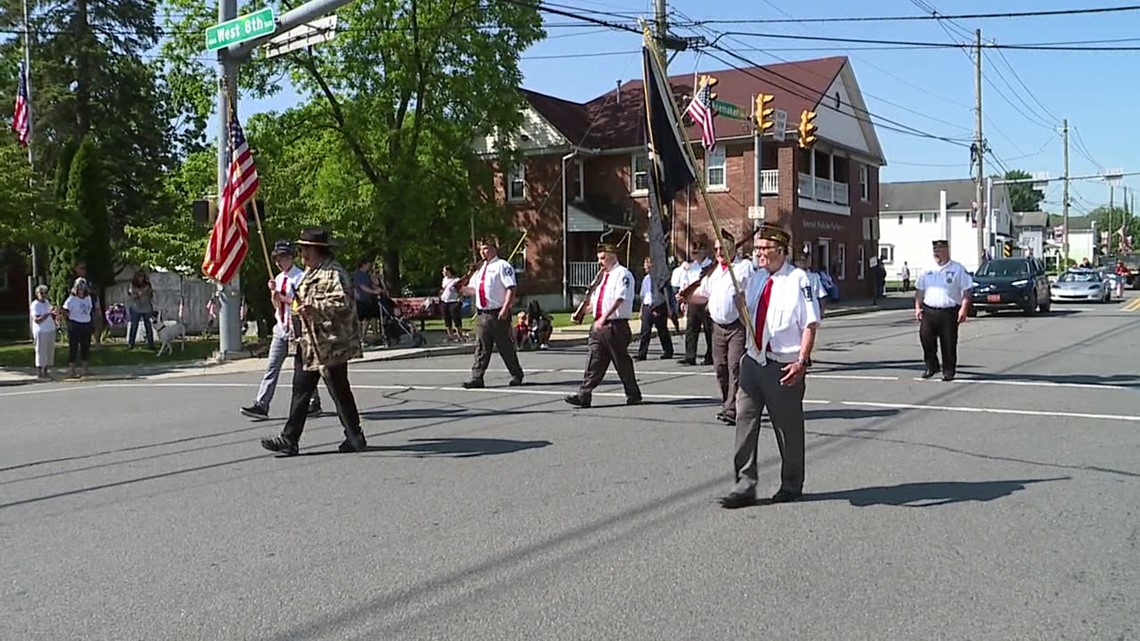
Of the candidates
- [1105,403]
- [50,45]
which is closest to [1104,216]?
[50,45]

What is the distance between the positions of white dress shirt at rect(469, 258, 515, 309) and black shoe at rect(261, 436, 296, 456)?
4649mm

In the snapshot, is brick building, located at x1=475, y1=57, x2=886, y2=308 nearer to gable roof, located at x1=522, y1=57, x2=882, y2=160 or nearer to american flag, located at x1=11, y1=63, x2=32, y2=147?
gable roof, located at x1=522, y1=57, x2=882, y2=160

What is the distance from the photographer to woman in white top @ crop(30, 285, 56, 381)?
A: 1691 centimetres

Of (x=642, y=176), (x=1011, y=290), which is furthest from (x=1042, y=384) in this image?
(x=642, y=176)

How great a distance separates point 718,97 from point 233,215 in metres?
28.9

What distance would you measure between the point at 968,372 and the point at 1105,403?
320cm

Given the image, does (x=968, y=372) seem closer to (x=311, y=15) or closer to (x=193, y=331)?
(x=311, y=15)

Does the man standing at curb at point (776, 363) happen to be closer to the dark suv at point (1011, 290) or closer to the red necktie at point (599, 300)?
the red necktie at point (599, 300)

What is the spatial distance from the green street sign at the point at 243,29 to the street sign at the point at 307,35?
0.38 metres

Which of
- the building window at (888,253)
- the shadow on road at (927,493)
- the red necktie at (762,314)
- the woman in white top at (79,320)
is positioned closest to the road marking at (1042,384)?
the shadow on road at (927,493)

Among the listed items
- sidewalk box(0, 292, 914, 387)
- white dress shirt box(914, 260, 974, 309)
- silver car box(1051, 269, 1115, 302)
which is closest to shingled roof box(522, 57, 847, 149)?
silver car box(1051, 269, 1115, 302)

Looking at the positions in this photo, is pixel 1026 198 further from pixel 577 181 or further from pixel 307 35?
pixel 307 35

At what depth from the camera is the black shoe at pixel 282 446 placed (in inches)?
352

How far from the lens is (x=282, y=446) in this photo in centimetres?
895
